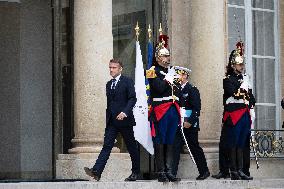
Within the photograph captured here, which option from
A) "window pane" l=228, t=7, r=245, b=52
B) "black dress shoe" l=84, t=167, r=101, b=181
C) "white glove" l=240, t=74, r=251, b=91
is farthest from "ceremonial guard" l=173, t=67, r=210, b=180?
"window pane" l=228, t=7, r=245, b=52

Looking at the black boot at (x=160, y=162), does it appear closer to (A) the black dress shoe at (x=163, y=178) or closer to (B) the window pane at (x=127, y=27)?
(A) the black dress shoe at (x=163, y=178)

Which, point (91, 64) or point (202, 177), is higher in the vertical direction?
point (91, 64)

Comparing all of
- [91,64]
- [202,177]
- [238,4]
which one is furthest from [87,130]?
[238,4]

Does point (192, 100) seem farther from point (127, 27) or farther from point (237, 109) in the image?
point (127, 27)

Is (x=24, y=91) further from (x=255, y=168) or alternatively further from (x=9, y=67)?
(x=255, y=168)

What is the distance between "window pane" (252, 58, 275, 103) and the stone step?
3.29 m

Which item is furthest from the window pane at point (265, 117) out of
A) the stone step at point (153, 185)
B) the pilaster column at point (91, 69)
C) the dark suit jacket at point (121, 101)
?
the dark suit jacket at point (121, 101)

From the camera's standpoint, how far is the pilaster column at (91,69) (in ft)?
52.0

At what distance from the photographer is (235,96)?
1606 cm

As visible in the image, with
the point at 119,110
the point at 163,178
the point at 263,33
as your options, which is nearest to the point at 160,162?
the point at 163,178

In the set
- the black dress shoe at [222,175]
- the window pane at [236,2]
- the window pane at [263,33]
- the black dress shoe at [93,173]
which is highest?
the window pane at [236,2]

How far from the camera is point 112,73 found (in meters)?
14.7

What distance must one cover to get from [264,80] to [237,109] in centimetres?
356

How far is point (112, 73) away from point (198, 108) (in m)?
2.30
